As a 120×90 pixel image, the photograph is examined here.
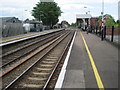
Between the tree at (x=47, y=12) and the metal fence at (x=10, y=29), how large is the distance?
42.1 m

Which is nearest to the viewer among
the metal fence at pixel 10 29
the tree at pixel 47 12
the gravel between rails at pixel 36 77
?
the gravel between rails at pixel 36 77

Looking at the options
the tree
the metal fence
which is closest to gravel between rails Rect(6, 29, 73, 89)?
the metal fence

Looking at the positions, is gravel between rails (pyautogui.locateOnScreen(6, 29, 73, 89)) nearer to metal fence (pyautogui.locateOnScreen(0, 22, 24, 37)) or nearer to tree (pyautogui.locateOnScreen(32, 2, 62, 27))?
metal fence (pyautogui.locateOnScreen(0, 22, 24, 37))

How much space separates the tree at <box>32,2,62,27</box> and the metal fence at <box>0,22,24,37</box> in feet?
138

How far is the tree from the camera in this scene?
79.3 meters

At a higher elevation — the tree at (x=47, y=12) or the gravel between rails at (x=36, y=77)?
the tree at (x=47, y=12)

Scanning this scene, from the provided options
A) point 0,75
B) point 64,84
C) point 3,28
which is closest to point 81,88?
point 64,84

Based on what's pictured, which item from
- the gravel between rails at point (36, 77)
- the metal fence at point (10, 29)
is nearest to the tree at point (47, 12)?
the metal fence at point (10, 29)

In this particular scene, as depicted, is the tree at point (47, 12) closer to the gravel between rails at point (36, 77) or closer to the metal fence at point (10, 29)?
the metal fence at point (10, 29)

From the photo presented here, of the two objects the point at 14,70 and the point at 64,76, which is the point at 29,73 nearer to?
the point at 14,70

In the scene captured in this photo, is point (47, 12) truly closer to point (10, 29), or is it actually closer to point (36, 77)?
point (10, 29)

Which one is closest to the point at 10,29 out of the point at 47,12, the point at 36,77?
the point at 36,77

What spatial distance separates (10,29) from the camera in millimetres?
31906

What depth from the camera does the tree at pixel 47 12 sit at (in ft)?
260
